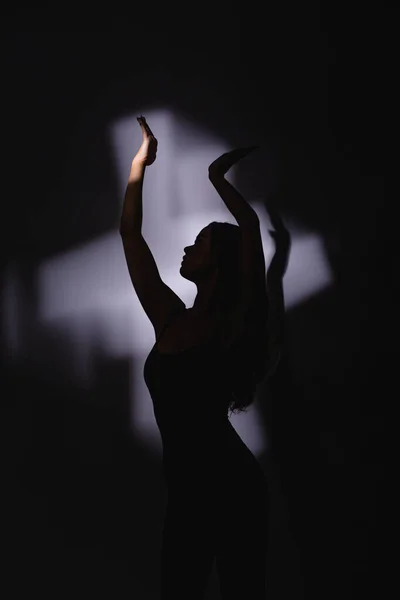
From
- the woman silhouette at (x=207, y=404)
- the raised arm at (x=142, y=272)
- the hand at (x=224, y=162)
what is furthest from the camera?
the hand at (x=224, y=162)

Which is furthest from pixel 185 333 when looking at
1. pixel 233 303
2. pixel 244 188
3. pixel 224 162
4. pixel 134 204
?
pixel 244 188

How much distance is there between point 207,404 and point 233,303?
0.28 metres

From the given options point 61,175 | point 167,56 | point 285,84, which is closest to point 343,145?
point 285,84

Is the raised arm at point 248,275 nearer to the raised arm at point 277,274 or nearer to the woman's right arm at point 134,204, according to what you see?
the woman's right arm at point 134,204

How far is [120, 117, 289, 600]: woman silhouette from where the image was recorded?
54.5 inches

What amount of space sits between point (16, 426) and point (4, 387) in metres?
0.14

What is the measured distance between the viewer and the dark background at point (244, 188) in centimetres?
188

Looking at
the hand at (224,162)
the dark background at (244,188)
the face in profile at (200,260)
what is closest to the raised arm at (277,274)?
the dark background at (244,188)

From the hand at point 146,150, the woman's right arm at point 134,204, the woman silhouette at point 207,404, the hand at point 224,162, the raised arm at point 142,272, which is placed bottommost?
the woman silhouette at point 207,404

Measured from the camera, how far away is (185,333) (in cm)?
144

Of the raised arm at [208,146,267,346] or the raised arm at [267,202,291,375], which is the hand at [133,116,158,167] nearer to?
the raised arm at [208,146,267,346]

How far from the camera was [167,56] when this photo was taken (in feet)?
6.46

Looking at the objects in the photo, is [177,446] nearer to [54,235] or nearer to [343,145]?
[54,235]

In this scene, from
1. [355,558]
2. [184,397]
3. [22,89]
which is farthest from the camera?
[22,89]
